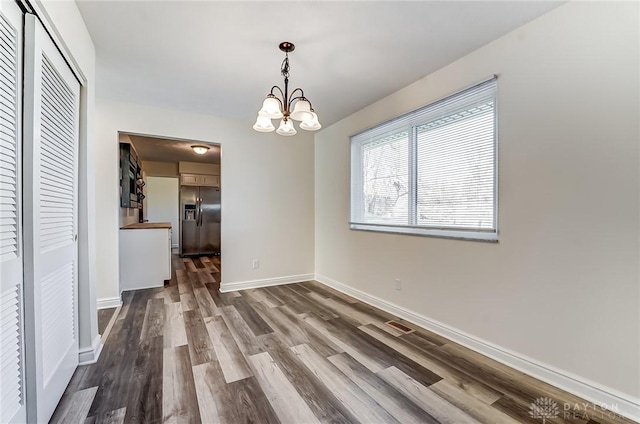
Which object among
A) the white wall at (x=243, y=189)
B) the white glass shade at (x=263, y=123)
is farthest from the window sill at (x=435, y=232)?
the white glass shade at (x=263, y=123)

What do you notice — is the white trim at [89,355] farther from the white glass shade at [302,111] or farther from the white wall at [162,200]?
the white wall at [162,200]

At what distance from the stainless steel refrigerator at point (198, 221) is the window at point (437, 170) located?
479cm

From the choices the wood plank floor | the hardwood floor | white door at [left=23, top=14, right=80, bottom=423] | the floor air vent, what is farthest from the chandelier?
the hardwood floor

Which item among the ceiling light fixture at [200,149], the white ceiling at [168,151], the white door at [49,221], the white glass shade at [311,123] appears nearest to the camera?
the white door at [49,221]

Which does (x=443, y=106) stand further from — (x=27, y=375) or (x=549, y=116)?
(x=27, y=375)

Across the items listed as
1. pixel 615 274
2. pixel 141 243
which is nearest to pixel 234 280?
pixel 141 243

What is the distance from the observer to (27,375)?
4.13 feet

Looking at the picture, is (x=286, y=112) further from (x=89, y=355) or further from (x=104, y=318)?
(x=104, y=318)

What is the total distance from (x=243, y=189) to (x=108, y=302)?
80.8 inches

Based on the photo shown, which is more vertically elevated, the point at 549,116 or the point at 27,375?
the point at 549,116

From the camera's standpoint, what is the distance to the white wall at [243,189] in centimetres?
325

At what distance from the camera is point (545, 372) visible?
1.82m

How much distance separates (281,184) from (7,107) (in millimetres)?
3187

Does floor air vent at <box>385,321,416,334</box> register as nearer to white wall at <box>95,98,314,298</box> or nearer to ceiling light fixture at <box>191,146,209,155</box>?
white wall at <box>95,98,314,298</box>
